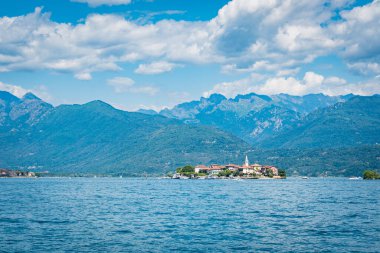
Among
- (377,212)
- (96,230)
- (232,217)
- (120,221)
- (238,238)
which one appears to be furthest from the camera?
(377,212)

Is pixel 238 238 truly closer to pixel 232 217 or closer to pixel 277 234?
pixel 277 234

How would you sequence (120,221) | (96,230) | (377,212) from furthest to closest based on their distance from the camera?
(377,212) → (120,221) → (96,230)

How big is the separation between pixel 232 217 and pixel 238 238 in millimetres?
21993

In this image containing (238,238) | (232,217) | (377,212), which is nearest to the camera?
(238,238)

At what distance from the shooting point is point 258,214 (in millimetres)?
84438

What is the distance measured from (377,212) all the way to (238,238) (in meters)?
39.7

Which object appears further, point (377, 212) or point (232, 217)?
point (377, 212)

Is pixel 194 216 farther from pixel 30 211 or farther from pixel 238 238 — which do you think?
pixel 30 211

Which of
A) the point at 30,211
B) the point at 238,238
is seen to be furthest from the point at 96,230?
the point at 30,211

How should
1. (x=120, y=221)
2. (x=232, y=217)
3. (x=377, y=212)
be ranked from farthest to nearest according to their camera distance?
(x=377, y=212) → (x=232, y=217) → (x=120, y=221)

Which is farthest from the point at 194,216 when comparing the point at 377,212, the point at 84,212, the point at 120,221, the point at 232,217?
the point at 377,212

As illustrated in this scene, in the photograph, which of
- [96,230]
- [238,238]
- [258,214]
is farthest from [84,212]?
[238,238]

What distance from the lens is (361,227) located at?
221 ft

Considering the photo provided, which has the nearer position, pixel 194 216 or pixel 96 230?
pixel 96 230
